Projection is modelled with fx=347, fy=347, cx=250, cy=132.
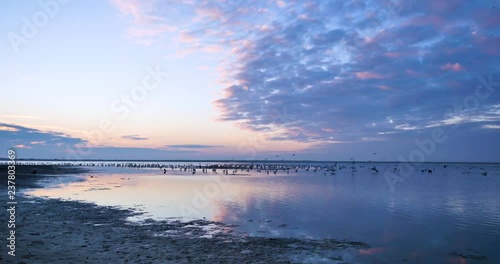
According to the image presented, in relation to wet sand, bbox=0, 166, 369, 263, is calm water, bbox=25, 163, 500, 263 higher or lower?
lower

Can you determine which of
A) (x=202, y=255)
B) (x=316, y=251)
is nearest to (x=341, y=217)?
(x=316, y=251)

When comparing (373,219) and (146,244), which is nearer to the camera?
(146,244)

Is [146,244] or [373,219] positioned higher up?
[146,244]

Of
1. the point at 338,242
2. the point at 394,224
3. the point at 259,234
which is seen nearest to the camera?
the point at 338,242

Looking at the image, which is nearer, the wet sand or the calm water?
the wet sand

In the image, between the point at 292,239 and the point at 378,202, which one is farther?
the point at 378,202

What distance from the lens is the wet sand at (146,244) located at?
13.7 meters

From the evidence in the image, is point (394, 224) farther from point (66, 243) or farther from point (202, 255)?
point (66, 243)

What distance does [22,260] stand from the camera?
1256cm

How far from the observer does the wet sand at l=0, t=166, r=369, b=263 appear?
1373 centimetres

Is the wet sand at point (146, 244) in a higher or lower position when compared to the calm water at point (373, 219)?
higher

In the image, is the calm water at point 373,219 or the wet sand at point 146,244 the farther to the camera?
the calm water at point 373,219

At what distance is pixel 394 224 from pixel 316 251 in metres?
10.5

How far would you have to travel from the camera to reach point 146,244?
52.3ft
